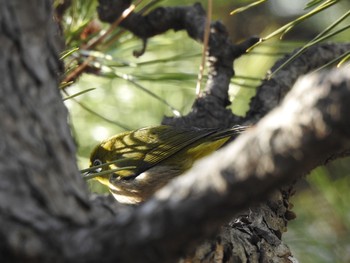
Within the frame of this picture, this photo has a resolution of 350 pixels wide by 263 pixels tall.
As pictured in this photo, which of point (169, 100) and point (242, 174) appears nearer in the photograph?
point (242, 174)

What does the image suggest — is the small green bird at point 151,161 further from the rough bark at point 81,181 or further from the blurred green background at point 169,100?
the rough bark at point 81,181

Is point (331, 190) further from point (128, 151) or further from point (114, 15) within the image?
point (114, 15)

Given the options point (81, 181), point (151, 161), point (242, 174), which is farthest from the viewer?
point (151, 161)

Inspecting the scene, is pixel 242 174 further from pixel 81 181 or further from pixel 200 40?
pixel 200 40

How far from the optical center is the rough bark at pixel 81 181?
33.5 inches

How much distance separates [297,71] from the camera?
2363 millimetres

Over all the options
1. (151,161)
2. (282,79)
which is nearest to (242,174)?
(282,79)

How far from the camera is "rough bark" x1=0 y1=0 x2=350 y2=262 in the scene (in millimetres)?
852

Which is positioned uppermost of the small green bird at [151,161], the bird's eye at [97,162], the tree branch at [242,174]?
the bird's eye at [97,162]

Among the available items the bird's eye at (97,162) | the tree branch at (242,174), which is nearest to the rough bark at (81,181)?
the tree branch at (242,174)

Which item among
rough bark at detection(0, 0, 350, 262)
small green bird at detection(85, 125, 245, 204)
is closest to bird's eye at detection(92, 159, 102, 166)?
small green bird at detection(85, 125, 245, 204)

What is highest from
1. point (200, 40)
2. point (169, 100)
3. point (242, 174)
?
point (169, 100)

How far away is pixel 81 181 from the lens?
1.07 metres

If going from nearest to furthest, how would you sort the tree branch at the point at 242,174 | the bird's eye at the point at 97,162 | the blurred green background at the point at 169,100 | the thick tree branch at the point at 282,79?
the tree branch at the point at 242,174 → the thick tree branch at the point at 282,79 → the blurred green background at the point at 169,100 → the bird's eye at the point at 97,162
